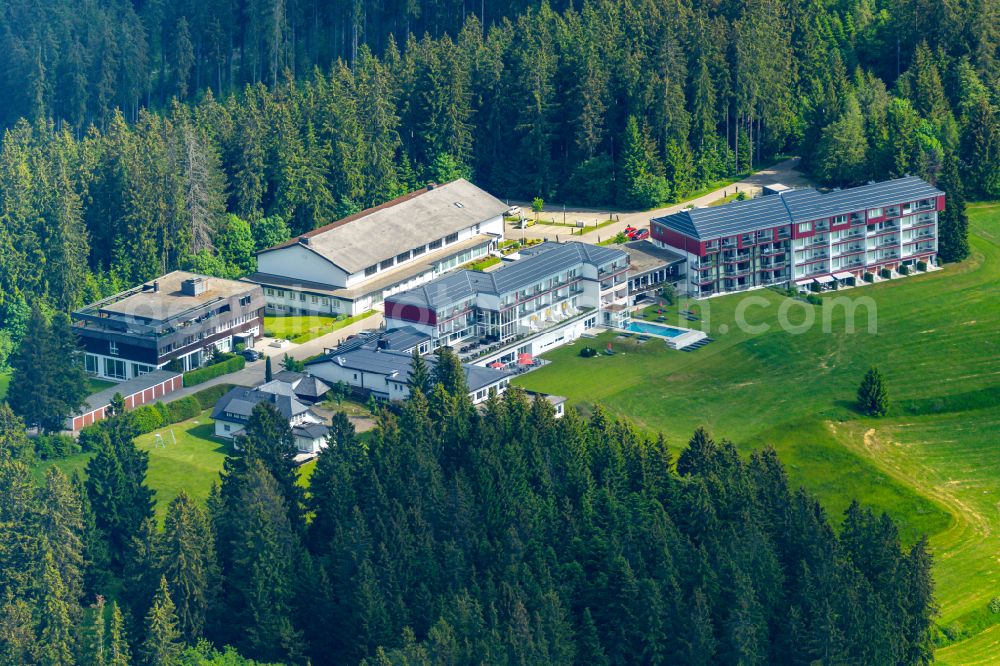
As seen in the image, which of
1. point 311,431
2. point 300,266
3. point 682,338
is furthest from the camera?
point 300,266

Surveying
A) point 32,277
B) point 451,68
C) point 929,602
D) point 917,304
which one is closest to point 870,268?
point 917,304

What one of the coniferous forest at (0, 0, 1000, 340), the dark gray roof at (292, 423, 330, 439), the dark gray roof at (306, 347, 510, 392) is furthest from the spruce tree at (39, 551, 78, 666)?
the coniferous forest at (0, 0, 1000, 340)

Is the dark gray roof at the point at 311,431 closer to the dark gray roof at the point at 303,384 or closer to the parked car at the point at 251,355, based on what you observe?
the dark gray roof at the point at 303,384

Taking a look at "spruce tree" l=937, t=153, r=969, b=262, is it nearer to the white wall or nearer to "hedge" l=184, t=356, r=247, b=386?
the white wall

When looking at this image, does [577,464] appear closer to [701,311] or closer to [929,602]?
[929,602]

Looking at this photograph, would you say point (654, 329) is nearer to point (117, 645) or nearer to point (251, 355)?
point (251, 355)

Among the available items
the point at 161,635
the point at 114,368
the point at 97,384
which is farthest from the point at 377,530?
the point at 114,368
